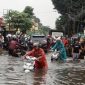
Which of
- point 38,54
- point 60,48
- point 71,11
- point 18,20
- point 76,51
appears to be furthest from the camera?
point 18,20

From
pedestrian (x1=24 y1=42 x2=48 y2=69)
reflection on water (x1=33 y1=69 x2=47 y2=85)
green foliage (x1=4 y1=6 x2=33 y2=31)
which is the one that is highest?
green foliage (x1=4 y1=6 x2=33 y2=31)

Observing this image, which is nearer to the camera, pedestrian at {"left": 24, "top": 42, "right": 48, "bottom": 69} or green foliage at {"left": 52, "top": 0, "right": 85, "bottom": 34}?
pedestrian at {"left": 24, "top": 42, "right": 48, "bottom": 69}

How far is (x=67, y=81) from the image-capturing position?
640 inches

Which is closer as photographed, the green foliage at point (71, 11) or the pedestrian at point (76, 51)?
the pedestrian at point (76, 51)

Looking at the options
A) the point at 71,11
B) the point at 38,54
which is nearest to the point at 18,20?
the point at 71,11

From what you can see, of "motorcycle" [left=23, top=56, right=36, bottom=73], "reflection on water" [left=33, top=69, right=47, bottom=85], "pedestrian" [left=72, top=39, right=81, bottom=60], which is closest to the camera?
"reflection on water" [left=33, top=69, right=47, bottom=85]

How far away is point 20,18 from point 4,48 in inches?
2803

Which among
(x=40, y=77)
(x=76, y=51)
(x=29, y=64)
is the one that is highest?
(x=76, y=51)

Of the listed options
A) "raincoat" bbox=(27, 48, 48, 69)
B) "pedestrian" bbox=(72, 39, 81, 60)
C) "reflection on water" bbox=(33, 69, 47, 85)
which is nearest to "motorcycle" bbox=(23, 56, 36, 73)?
"reflection on water" bbox=(33, 69, 47, 85)

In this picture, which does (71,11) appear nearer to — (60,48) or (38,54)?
(60,48)

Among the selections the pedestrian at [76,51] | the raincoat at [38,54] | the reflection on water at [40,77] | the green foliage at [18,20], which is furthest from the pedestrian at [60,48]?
the green foliage at [18,20]

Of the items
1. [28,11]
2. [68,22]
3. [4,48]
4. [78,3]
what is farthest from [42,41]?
[28,11]

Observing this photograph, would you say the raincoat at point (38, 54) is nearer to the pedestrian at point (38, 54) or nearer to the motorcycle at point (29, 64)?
the pedestrian at point (38, 54)

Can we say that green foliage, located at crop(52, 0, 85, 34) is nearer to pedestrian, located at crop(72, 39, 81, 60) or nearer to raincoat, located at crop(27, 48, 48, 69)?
pedestrian, located at crop(72, 39, 81, 60)
